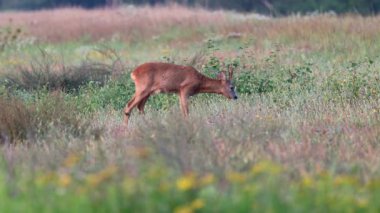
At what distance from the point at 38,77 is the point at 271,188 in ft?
40.0

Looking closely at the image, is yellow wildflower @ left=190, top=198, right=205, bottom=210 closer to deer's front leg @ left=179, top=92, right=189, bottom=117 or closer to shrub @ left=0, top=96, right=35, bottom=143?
shrub @ left=0, top=96, right=35, bottom=143

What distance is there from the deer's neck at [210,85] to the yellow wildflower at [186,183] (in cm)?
831

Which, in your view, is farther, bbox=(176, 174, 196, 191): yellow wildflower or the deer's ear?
the deer's ear

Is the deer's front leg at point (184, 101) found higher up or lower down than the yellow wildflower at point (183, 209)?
lower down

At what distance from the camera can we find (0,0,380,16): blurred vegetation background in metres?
43.5

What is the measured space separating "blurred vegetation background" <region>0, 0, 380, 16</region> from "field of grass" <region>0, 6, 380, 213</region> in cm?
1207

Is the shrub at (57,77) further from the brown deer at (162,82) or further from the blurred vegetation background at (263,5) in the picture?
the blurred vegetation background at (263,5)

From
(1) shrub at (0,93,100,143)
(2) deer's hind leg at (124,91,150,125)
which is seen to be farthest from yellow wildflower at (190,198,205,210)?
(2) deer's hind leg at (124,91,150,125)

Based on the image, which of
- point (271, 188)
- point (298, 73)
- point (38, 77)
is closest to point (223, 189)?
point (271, 188)

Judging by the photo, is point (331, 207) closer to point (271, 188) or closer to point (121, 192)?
point (271, 188)

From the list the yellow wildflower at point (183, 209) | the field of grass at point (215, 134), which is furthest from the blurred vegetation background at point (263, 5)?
the yellow wildflower at point (183, 209)

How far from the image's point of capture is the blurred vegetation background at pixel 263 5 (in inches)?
1713

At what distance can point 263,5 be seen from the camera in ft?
160

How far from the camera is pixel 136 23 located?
106 feet
